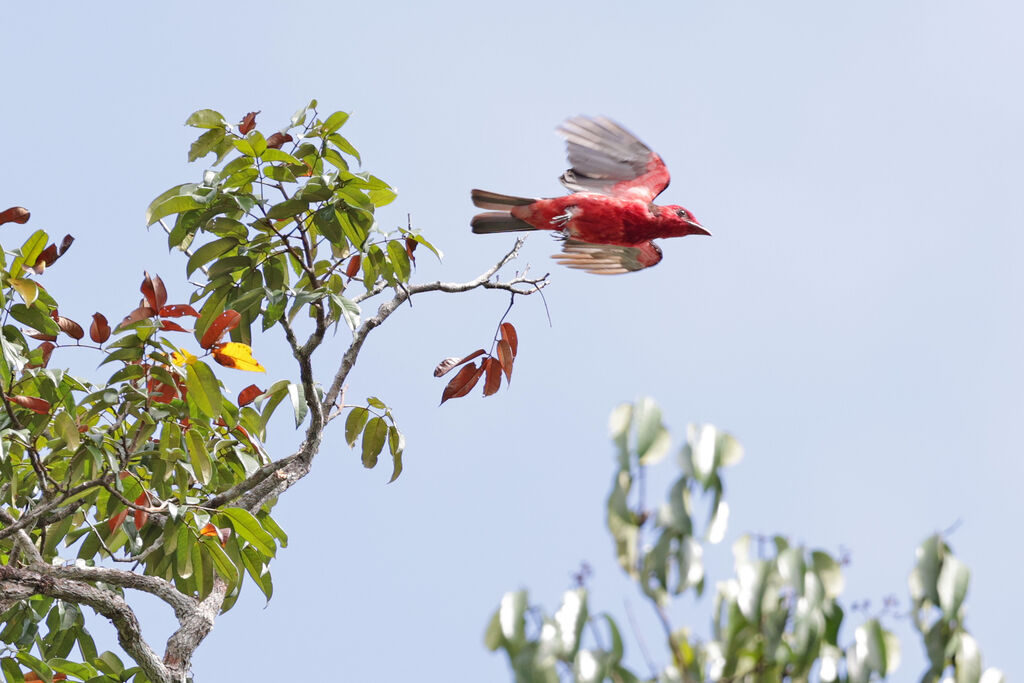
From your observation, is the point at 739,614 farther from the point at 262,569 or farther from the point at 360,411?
the point at 262,569

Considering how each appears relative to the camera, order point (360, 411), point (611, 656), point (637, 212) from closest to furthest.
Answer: point (611, 656)
point (360, 411)
point (637, 212)

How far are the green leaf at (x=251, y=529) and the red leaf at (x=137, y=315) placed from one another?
0.61 metres

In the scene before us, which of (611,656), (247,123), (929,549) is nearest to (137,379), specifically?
(247,123)

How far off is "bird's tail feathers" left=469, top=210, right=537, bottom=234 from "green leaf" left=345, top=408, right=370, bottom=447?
5.40 feet

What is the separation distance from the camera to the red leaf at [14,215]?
12.0ft

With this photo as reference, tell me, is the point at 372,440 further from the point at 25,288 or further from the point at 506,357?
the point at 25,288

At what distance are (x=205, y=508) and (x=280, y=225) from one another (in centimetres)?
91

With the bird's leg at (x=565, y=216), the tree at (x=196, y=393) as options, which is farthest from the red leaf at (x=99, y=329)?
the bird's leg at (x=565, y=216)

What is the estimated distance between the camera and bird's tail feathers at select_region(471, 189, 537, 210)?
5082 mm

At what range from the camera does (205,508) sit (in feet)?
10.9

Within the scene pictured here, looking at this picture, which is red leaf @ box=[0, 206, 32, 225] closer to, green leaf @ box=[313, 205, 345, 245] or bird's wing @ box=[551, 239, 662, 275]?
green leaf @ box=[313, 205, 345, 245]

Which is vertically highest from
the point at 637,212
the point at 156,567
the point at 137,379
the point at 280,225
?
the point at 637,212

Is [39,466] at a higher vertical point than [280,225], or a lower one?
lower

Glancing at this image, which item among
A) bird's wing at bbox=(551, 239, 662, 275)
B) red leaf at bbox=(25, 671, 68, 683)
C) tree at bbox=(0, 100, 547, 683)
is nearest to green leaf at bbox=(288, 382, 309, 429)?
tree at bbox=(0, 100, 547, 683)
